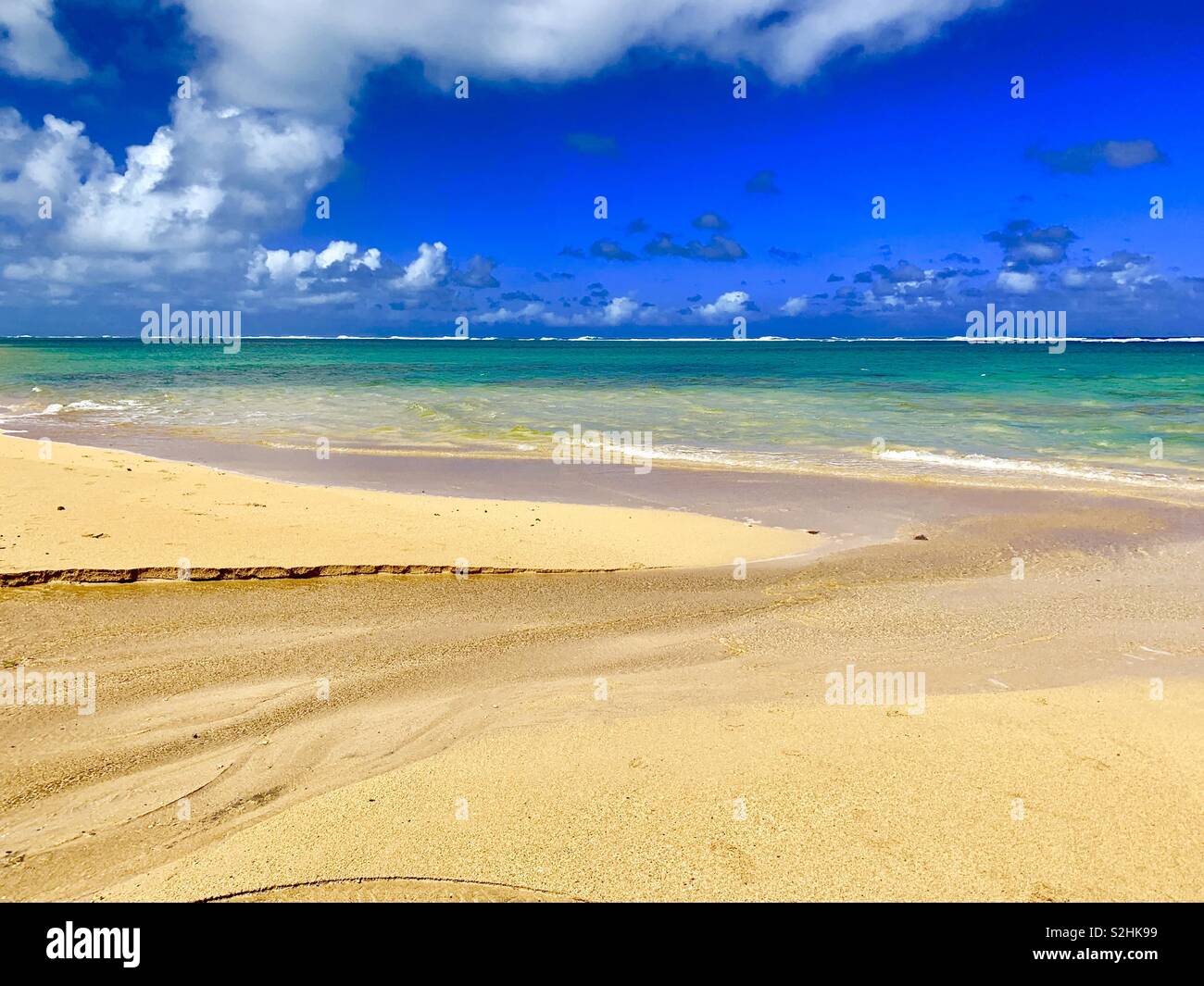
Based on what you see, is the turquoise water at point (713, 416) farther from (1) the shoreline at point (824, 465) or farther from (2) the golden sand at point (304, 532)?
(2) the golden sand at point (304, 532)

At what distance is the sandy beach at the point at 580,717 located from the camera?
3.28m

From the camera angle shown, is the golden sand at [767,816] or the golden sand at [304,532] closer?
the golden sand at [767,816]

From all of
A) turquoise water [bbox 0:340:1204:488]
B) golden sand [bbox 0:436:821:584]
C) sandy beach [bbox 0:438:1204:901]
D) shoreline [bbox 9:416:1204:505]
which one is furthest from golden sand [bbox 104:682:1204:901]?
turquoise water [bbox 0:340:1204:488]

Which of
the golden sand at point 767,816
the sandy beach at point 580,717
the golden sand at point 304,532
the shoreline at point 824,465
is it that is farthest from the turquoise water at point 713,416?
the golden sand at point 767,816

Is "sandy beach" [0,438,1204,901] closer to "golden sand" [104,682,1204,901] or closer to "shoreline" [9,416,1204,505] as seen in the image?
"golden sand" [104,682,1204,901]

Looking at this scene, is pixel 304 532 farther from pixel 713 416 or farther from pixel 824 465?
pixel 713 416

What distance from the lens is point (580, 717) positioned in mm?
4664

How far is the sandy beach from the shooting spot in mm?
3283

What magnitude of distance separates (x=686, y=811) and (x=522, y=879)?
88 cm

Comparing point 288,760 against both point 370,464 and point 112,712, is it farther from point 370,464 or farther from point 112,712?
point 370,464

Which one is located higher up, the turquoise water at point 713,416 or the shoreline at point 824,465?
the turquoise water at point 713,416

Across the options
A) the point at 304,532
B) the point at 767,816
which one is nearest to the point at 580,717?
the point at 767,816

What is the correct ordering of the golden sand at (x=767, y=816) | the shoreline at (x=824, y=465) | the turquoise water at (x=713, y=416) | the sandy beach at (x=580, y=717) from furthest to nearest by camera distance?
the turquoise water at (x=713, y=416) < the shoreline at (x=824, y=465) < the sandy beach at (x=580, y=717) < the golden sand at (x=767, y=816)

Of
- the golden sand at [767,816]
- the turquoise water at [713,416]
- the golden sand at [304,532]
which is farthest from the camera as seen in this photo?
the turquoise water at [713,416]
